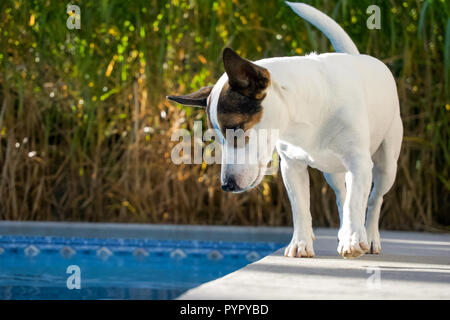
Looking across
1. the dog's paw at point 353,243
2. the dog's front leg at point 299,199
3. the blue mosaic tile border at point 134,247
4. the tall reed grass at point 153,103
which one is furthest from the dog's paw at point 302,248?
the tall reed grass at point 153,103

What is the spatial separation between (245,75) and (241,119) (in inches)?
4.7

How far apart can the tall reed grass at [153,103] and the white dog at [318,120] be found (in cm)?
Answer: 151

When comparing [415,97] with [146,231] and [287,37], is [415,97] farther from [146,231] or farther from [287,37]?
[146,231]

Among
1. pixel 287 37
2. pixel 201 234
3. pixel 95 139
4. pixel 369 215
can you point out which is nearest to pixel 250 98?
pixel 369 215

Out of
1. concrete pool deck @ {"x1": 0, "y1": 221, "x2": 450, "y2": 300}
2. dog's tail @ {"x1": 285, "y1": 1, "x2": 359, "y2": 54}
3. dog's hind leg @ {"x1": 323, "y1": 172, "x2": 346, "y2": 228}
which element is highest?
dog's tail @ {"x1": 285, "y1": 1, "x2": 359, "y2": 54}

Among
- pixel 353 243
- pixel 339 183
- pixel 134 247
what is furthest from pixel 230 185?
pixel 134 247

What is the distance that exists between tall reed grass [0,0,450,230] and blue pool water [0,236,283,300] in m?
0.44

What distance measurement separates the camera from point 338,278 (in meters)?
1.89

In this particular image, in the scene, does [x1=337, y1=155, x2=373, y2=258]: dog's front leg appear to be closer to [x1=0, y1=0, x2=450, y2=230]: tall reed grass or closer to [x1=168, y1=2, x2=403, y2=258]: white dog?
[x1=168, y1=2, x2=403, y2=258]: white dog

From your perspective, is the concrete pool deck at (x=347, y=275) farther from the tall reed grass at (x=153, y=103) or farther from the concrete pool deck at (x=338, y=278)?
the tall reed grass at (x=153, y=103)

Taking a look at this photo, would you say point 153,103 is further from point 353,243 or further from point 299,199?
point 353,243

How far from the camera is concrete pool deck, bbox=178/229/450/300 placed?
160 centimetres

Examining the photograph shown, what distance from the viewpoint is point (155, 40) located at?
13.8 feet

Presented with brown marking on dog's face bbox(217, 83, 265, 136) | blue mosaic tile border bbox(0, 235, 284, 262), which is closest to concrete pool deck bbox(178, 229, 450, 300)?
brown marking on dog's face bbox(217, 83, 265, 136)
